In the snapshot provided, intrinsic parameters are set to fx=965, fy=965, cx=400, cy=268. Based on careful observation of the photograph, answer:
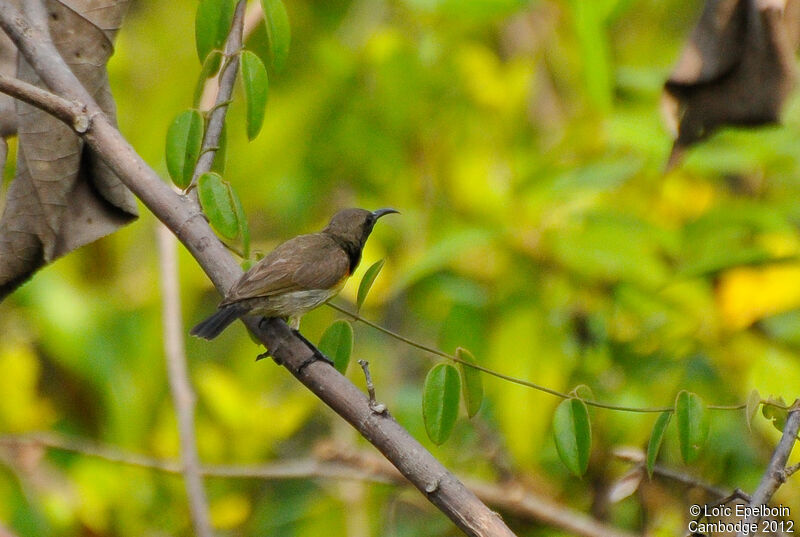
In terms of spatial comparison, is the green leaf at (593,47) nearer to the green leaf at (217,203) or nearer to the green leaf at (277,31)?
the green leaf at (277,31)

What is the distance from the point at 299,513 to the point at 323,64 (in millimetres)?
1603

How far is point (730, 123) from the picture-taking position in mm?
2002

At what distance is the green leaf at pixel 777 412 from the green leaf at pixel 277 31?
3.27 feet

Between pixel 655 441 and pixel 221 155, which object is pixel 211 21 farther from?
pixel 655 441

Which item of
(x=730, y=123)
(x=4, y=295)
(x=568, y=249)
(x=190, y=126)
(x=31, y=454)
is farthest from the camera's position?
(x=31, y=454)

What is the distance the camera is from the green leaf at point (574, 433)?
5.06 ft

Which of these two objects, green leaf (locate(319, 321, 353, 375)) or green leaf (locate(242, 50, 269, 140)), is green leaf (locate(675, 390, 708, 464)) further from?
green leaf (locate(242, 50, 269, 140))

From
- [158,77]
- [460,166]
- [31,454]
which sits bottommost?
[31,454]

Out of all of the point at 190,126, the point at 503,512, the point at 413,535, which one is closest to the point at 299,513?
the point at 413,535

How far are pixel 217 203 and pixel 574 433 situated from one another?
2.24 ft

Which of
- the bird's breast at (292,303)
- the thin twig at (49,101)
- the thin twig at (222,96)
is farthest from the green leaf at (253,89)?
the bird's breast at (292,303)

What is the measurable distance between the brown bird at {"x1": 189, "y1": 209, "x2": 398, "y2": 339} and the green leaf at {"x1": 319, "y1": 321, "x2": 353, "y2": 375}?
0.24 metres

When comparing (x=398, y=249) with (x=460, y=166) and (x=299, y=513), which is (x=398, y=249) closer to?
(x=460, y=166)

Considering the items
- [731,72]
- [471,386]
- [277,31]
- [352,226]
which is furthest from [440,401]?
[352,226]
